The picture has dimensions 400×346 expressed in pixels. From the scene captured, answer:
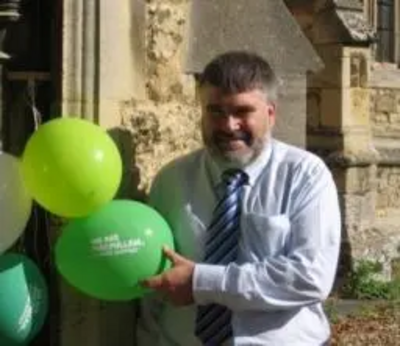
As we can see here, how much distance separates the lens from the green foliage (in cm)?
1017

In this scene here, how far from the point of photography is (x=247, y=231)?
304 cm

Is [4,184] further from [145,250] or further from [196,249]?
[196,249]

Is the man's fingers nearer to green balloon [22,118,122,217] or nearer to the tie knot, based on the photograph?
green balloon [22,118,122,217]

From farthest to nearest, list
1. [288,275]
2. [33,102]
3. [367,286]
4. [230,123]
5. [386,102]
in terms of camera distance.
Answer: [386,102] < [367,286] < [33,102] < [230,123] < [288,275]

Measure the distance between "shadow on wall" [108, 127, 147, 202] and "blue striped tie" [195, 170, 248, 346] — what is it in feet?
1.34

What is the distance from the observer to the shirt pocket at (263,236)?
297cm

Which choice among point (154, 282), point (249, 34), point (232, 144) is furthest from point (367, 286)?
point (154, 282)

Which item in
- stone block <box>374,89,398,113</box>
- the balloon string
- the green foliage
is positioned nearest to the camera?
the balloon string

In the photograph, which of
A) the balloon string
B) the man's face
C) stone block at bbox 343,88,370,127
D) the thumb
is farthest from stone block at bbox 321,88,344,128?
the thumb

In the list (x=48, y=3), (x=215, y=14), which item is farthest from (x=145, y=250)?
(x=215, y=14)

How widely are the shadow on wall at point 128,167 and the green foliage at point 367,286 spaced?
7.01m

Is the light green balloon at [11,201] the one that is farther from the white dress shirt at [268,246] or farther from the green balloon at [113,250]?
the white dress shirt at [268,246]

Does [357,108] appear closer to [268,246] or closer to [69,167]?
[268,246]

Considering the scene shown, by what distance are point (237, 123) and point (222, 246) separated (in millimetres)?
389
